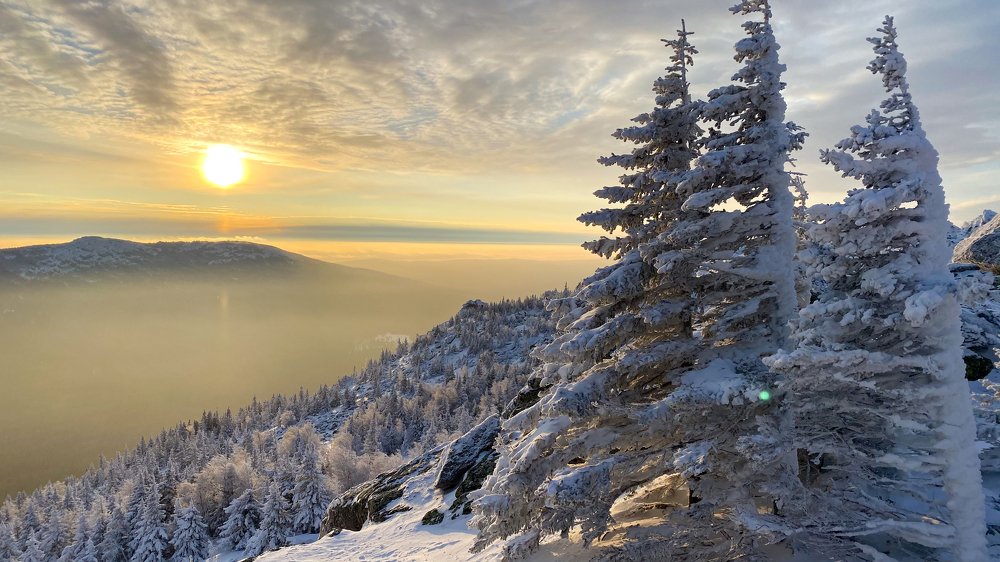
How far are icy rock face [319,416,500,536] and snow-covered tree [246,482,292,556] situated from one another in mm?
18162

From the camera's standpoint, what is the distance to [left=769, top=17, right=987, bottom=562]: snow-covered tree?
9930 millimetres

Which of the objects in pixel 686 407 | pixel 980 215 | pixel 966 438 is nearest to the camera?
pixel 966 438

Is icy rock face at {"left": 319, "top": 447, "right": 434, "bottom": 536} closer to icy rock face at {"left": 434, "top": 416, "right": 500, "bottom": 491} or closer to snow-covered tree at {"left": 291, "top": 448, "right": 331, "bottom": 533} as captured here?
icy rock face at {"left": 434, "top": 416, "right": 500, "bottom": 491}

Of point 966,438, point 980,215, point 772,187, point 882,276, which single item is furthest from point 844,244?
point 980,215

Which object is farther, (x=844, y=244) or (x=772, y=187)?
(x=772, y=187)

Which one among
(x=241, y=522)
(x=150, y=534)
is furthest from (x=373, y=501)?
(x=150, y=534)

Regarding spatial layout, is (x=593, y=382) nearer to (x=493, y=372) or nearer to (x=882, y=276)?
(x=882, y=276)

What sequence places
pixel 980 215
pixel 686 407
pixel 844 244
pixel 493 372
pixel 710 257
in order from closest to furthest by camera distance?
pixel 844 244 → pixel 686 407 → pixel 710 257 → pixel 980 215 → pixel 493 372

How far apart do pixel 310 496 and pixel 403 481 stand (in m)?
25.9

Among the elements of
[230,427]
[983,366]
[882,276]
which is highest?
[882,276]

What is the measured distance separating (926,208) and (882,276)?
5.13ft

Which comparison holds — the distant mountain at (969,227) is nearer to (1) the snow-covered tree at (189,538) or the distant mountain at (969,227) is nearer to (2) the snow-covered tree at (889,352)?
(2) the snow-covered tree at (889,352)

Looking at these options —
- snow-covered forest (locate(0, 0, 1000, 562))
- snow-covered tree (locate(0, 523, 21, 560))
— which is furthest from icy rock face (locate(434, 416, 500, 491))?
snow-covered tree (locate(0, 523, 21, 560))

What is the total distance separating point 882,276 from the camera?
10203 millimetres
